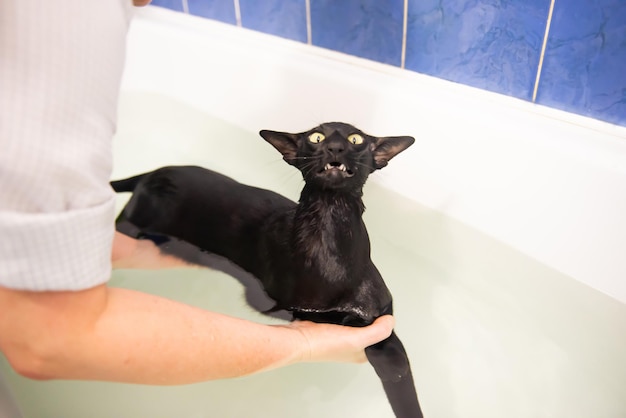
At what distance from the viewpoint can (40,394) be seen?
3.01ft

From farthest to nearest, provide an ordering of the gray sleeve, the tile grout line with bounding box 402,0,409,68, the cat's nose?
the tile grout line with bounding box 402,0,409,68 → the cat's nose → the gray sleeve

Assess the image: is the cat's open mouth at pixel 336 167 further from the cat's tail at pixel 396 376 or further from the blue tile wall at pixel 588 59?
the blue tile wall at pixel 588 59

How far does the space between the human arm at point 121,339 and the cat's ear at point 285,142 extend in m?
0.26

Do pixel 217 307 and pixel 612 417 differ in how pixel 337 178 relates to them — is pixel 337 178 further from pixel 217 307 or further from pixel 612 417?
pixel 612 417

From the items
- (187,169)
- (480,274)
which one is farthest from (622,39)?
(187,169)

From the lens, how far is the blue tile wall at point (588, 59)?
2.84ft

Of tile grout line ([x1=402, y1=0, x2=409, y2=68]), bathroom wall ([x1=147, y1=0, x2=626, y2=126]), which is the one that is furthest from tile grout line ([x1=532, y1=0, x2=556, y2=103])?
tile grout line ([x1=402, y1=0, x2=409, y2=68])

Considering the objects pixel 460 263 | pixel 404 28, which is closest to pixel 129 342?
pixel 460 263

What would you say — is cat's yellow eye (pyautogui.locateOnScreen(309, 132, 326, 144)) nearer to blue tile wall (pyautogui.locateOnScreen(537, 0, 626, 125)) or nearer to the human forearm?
the human forearm

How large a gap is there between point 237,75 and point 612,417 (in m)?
1.07

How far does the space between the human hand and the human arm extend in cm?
12

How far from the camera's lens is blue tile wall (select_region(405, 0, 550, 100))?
0.96 m

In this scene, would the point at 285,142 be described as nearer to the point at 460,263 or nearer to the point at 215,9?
the point at 460,263

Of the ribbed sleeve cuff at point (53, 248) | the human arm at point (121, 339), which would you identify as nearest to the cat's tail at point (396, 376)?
the human arm at point (121, 339)
